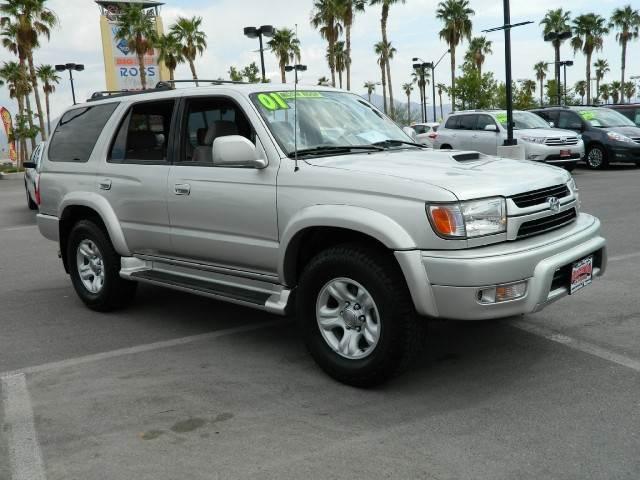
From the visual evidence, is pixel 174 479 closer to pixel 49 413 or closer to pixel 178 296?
pixel 49 413

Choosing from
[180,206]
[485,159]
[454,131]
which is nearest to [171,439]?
[180,206]

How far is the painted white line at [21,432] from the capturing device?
3.29 m

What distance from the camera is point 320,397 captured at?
13.3 feet

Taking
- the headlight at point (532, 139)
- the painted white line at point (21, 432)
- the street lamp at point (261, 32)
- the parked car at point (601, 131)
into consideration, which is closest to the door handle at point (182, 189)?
the painted white line at point (21, 432)

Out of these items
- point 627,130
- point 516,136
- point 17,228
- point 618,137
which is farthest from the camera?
point 627,130

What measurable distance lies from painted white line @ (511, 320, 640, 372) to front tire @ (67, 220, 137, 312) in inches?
127

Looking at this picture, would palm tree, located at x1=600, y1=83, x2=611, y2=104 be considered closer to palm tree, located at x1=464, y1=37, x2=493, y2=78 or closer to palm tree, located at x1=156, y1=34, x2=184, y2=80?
palm tree, located at x1=464, y1=37, x2=493, y2=78

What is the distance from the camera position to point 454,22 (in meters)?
57.6

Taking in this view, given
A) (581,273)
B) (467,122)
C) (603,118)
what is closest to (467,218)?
(581,273)

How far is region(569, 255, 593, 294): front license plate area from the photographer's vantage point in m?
4.19

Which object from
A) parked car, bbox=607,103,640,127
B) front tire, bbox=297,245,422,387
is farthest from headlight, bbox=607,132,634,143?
front tire, bbox=297,245,422,387

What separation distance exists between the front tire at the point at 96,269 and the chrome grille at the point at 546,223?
3384mm

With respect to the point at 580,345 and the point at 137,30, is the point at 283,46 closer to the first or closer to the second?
the point at 137,30

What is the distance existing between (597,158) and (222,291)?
16.6 metres
